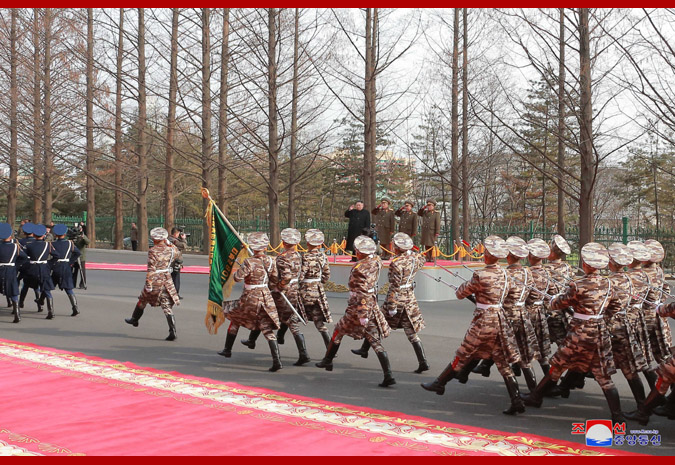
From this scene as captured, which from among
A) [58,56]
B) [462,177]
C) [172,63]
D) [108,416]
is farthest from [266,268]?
[58,56]

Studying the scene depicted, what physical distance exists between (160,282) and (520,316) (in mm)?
6214

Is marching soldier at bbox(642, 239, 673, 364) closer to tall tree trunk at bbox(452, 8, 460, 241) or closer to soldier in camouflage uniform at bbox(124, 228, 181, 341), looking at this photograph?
soldier in camouflage uniform at bbox(124, 228, 181, 341)

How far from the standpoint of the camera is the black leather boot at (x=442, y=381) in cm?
789

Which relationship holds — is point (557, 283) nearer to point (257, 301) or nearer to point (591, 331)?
point (591, 331)

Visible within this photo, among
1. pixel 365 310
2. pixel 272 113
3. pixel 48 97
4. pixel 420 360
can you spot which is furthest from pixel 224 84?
pixel 365 310

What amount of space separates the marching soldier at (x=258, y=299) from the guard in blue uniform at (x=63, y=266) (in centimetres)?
604

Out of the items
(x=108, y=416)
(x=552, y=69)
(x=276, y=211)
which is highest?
(x=552, y=69)

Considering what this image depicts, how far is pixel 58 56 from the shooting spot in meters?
35.2

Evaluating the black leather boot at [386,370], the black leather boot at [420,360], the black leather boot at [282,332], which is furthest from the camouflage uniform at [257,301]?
the black leather boot at [420,360]

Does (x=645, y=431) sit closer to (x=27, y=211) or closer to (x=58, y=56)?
(x=58, y=56)

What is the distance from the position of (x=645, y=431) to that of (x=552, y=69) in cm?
A: 1001

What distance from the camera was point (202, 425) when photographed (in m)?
6.89

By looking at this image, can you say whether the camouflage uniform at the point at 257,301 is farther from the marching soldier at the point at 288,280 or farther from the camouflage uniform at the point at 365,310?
the camouflage uniform at the point at 365,310

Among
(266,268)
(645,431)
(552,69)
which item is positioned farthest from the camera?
(552,69)
